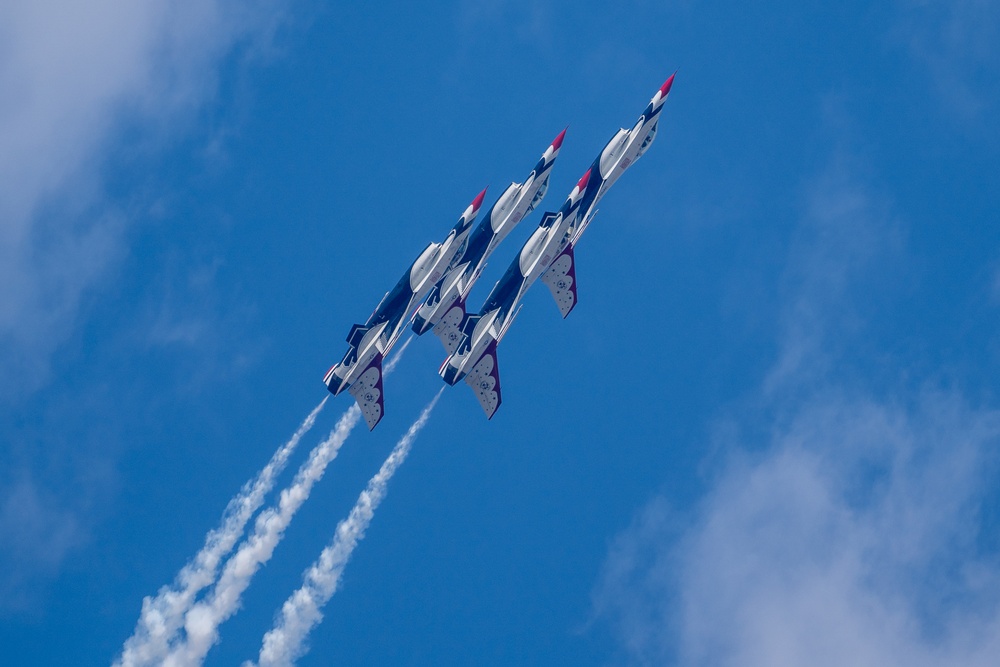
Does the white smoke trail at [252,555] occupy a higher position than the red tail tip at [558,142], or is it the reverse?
the red tail tip at [558,142]

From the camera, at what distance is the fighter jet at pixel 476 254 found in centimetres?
5438

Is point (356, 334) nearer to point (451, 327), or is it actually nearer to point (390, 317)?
point (390, 317)

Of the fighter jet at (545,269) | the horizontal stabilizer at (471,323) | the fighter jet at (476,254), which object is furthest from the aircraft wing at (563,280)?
the horizontal stabilizer at (471,323)

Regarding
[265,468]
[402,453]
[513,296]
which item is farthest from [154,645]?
[513,296]

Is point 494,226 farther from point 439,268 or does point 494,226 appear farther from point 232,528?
point 232,528

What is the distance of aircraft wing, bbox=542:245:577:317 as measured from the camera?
55219mm

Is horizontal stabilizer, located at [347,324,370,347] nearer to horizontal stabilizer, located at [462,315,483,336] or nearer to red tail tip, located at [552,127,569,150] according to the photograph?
horizontal stabilizer, located at [462,315,483,336]

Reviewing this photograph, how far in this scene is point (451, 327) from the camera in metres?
55.6

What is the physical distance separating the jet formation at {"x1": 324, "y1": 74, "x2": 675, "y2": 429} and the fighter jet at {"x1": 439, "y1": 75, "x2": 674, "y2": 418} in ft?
0.16

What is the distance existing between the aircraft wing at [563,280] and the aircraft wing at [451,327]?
172 inches

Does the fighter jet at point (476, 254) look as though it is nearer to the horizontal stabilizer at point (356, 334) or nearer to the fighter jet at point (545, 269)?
the fighter jet at point (545, 269)

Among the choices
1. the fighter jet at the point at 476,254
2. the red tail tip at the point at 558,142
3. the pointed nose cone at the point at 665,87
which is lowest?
the fighter jet at the point at 476,254

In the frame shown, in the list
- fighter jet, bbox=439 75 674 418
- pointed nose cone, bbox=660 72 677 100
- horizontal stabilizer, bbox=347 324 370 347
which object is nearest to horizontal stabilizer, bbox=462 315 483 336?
fighter jet, bbox=439 75 674 418

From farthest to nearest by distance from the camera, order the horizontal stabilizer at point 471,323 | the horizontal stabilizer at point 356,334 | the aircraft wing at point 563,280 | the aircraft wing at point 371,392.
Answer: the aircraft wing at point 563,280, the aircraft wing at point 371,392, the horizontal stabilizer at point 471,323, the horizontal stabilizer at point 356,334
